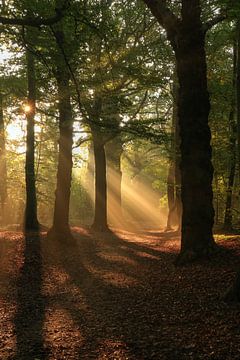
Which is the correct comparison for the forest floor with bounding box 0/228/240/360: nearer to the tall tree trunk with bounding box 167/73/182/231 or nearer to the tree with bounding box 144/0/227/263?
the tree with bounding box 144/0/227/263

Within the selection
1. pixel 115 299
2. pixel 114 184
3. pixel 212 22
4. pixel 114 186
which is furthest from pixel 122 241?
pixel 114 186

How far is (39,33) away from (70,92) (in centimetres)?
321

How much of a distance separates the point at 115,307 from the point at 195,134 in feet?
16.9

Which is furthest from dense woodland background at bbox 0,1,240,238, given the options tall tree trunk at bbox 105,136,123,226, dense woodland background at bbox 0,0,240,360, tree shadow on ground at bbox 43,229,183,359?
tall tree trunk at bbox 105,136,123,226

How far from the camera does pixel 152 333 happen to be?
634 centimetres

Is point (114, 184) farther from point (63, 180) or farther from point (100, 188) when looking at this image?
point (63, 180)

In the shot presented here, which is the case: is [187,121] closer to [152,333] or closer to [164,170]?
[152,333]

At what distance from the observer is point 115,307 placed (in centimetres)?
808

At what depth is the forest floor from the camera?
5828 millimetres

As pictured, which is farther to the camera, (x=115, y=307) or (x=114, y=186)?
(x=114, y=186)

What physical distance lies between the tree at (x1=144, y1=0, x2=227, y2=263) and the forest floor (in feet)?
2.86

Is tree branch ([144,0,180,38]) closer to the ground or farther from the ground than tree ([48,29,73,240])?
farther from the ground

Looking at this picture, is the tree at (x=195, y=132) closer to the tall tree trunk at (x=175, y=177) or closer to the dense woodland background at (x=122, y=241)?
the dense woodland background at (x=122, y=241)

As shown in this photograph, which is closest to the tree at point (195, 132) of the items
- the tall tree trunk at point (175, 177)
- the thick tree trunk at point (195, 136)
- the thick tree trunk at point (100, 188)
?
the thick tree trunk at point (195, 136)
